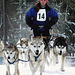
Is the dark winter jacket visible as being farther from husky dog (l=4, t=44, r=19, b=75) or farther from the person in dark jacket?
husky dog (l=4, t=44, r=19, b=75)

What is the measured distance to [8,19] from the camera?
5.28 metres

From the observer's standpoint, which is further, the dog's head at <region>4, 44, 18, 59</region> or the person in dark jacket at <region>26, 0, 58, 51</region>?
the person in dark jacket at <region>26, 0, 58, 51</region>

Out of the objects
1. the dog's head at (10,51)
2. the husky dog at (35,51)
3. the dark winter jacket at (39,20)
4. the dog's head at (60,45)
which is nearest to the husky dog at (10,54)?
the dog's head at (10,51)

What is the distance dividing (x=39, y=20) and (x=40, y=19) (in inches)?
0.7

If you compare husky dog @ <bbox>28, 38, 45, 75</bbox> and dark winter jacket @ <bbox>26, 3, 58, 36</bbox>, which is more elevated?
dark winter jacket @ <bbox>26, 3, 58, 36</bbox>

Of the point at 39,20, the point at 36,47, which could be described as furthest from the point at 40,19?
the point at 36,47

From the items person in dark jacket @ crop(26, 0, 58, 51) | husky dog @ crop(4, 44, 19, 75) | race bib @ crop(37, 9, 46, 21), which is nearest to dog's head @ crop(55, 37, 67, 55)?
person in dark jacket @ crop(26, 0, 58, 51)

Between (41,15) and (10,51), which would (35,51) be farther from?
(41,15)

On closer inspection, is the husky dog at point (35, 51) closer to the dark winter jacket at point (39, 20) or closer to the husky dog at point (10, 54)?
the husky dog at point (10, 54)

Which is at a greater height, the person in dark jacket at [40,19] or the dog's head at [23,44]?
the person in dark jacket at [40,19]

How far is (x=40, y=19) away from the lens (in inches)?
78.8

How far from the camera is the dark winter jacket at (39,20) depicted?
1993 millimetres

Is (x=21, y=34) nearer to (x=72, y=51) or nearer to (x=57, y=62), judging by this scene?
(x=72, y=51)

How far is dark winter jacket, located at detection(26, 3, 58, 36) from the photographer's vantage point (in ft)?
6.54
